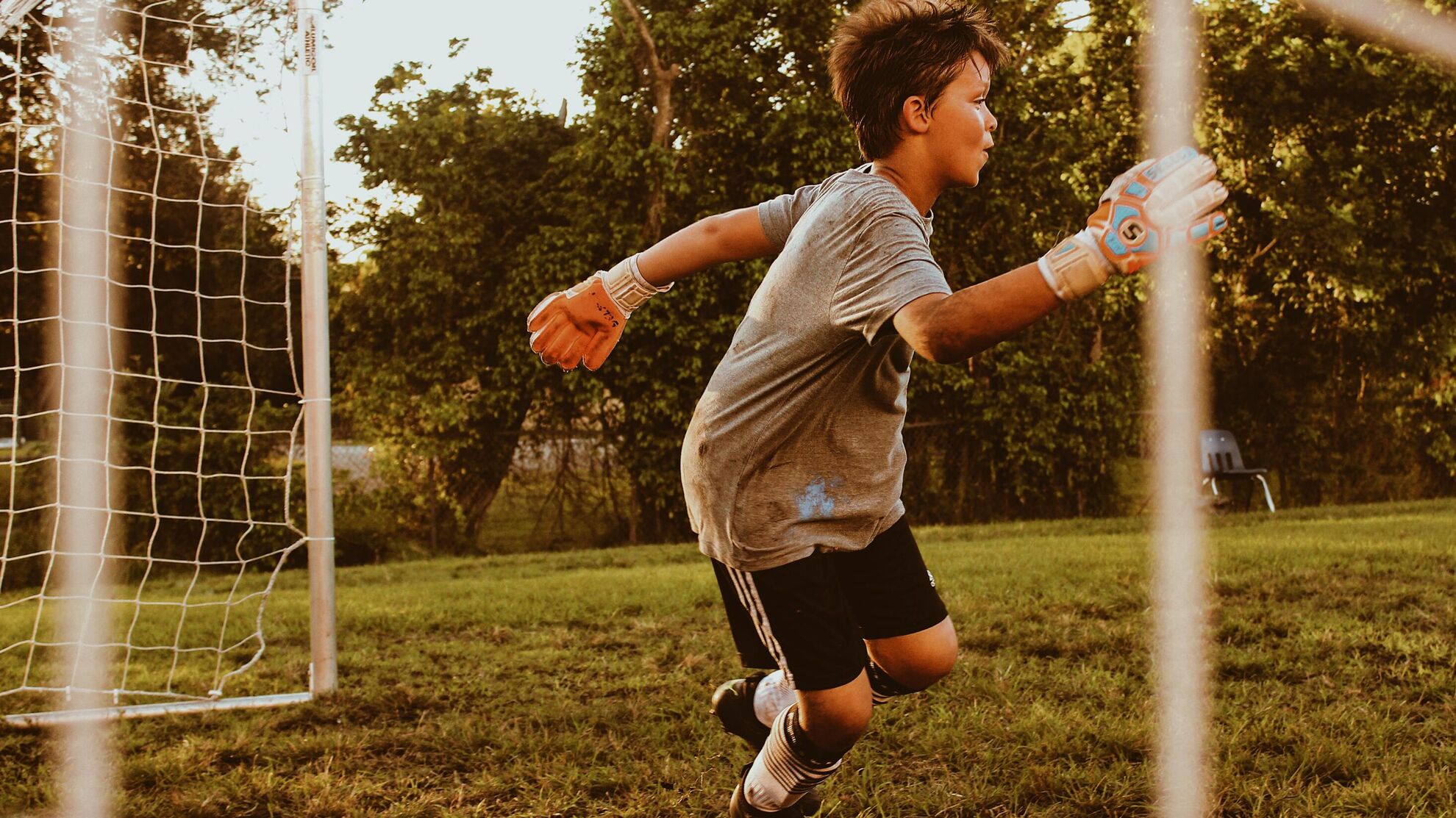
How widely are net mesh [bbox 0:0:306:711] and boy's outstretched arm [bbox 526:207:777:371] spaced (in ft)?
14.0

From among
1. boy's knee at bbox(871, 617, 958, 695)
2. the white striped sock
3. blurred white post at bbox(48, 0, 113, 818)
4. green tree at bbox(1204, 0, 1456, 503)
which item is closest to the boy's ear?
boy's knee at bbox(871, 617, 958, 695)

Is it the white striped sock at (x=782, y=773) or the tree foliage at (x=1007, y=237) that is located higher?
the tree foliage at (x=1007, y=237)

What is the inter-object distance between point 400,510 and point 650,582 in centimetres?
530

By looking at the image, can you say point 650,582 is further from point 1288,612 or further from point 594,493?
point 594,493

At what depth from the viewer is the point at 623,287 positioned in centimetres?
267

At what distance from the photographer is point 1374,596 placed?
5.48 metres

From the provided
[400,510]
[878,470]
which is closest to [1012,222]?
[400,510]

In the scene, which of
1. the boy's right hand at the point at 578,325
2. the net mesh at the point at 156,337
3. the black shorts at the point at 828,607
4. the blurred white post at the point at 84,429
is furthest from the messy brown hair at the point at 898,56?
the net mesh at the point at 156,337

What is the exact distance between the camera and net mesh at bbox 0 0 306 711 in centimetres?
704

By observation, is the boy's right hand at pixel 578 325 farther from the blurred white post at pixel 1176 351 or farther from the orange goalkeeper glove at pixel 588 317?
the blurred white post at pixel 1176 351

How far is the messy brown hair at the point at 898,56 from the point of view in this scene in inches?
85.7

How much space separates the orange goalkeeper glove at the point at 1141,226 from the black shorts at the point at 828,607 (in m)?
0.89

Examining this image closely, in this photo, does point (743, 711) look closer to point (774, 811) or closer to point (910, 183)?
point (774, 811)

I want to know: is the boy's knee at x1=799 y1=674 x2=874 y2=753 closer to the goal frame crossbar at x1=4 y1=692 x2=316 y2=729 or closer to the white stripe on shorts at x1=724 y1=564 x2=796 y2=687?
the white stripe on shorts at x1=724 y1=564 x2=796 y2=687
